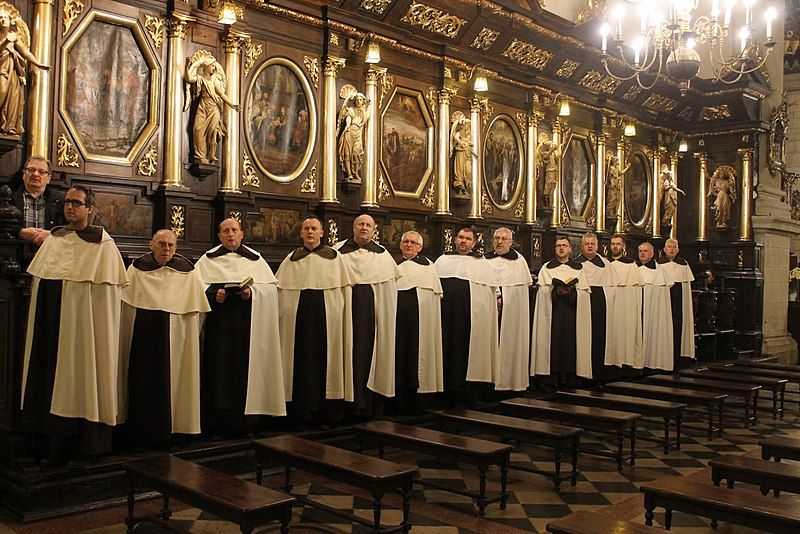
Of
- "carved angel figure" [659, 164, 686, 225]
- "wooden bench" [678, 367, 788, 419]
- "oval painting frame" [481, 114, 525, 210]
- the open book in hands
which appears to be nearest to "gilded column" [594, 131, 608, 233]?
"oval painting frame" [481, 114, 525, 210]

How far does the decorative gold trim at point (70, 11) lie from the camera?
7844 mm

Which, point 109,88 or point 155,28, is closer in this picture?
point 109,88

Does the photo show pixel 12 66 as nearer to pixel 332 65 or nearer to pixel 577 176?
pixel 332 65

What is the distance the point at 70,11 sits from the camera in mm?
7883

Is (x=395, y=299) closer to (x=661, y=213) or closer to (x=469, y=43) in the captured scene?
(x=469, y=43)

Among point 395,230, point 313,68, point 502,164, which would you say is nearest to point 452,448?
point 395,230

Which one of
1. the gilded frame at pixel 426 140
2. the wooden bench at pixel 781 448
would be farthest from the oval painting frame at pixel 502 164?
the wooden bench at pixel 781 448

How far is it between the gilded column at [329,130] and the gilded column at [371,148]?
0.59 m

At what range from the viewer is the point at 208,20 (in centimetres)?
899

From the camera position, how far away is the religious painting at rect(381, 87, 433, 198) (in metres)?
11.2

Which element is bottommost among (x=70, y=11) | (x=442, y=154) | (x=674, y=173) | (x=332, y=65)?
(x=442, y=154)

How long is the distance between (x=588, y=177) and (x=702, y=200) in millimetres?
3987

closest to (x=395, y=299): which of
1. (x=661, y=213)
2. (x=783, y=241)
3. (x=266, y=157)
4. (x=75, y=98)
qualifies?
(x=266, y=157)

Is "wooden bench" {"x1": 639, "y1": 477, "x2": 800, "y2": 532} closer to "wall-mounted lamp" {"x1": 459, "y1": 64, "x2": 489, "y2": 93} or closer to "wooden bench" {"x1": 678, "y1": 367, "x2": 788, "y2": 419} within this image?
"wooden bench" {"x1": 678, "y1": 367, "x2": 788, "y2": 419}
